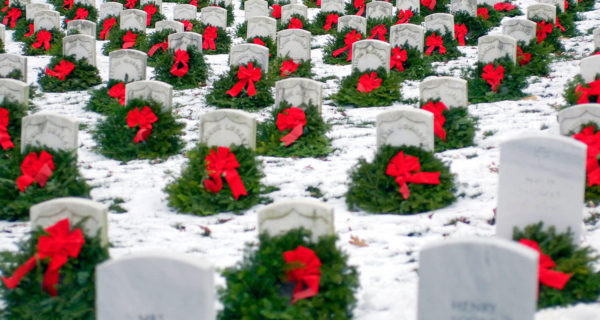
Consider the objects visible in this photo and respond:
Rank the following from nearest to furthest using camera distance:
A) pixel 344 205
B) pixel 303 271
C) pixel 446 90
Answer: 1. pixel 303 271
2. pixel 344 205
3. pixel 446 90

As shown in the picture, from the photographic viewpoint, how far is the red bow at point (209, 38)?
12.3 m

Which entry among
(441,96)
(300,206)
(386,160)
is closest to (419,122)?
(386,160)

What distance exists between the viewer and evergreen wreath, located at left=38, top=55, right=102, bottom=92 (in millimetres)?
10383

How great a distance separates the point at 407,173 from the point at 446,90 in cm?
186

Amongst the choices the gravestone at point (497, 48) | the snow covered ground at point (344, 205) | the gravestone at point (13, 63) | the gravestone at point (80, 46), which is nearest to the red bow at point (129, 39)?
the gravestone at point (80, 46)

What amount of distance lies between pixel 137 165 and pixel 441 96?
9.94 ft

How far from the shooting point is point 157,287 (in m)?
3.55

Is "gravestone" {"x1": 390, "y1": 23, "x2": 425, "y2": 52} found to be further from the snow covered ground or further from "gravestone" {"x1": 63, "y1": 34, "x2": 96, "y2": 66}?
"gravestone" {"x1": 63, "y1": 34, "x2": 96, "y2": 66}

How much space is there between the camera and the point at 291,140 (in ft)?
25.3

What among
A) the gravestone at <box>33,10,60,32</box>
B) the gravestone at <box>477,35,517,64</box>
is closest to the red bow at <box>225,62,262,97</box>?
the gravestone at <box>477,35,517,64</box>

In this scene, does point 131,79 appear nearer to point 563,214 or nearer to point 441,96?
point 441,96

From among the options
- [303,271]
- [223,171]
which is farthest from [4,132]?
[303,271]

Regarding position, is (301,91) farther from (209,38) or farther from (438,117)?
(209,38)

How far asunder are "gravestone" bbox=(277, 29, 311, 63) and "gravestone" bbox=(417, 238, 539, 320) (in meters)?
7.29
